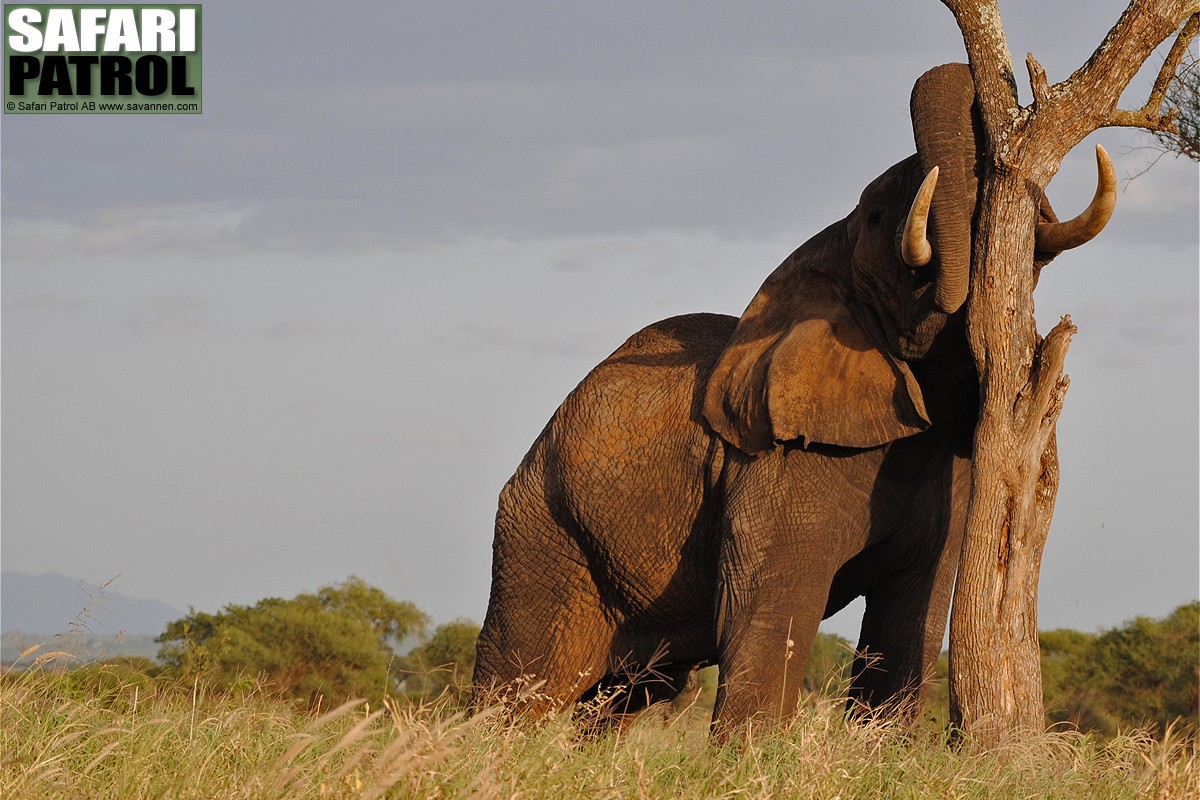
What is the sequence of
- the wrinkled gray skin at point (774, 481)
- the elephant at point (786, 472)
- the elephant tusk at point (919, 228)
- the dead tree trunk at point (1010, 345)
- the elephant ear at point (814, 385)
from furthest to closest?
1. the elephant ear at point (814, 385)
2. the wrinkled gray skin at point (774, 481)
3. the elephant at point (786, 472)
4. the dead tree trunk at point (1010, 345)
5. the elephant tusk at point (919, 228)

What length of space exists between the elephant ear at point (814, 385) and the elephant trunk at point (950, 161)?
0.59 m

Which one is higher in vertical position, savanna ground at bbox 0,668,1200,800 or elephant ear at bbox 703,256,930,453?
elephant ear at bbox 703,256,930,453

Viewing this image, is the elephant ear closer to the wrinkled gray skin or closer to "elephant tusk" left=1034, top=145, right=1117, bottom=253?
the wrinkled gray skin

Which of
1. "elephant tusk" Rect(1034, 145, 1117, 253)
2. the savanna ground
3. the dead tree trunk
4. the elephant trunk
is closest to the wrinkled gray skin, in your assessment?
the elephant trunk

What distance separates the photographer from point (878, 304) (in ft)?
24.4

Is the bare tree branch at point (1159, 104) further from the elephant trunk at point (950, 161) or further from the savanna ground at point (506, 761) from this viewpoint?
the savanna ground at point (506, 761)

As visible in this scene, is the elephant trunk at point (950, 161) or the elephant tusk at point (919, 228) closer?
the elephant tusk at point (919, 228)

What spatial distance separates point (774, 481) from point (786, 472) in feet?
0.25

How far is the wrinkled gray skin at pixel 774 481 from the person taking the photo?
7.27 m

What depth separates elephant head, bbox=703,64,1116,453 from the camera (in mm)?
6855

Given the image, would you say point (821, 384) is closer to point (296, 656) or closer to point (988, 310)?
point (988, 310)

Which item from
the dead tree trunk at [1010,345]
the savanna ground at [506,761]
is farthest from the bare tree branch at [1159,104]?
the savanna ground at [506,761]

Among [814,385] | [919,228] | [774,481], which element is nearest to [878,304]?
[814,385]

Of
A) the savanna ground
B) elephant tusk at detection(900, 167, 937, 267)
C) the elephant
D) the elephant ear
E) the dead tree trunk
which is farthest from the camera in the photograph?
the elephant ear
